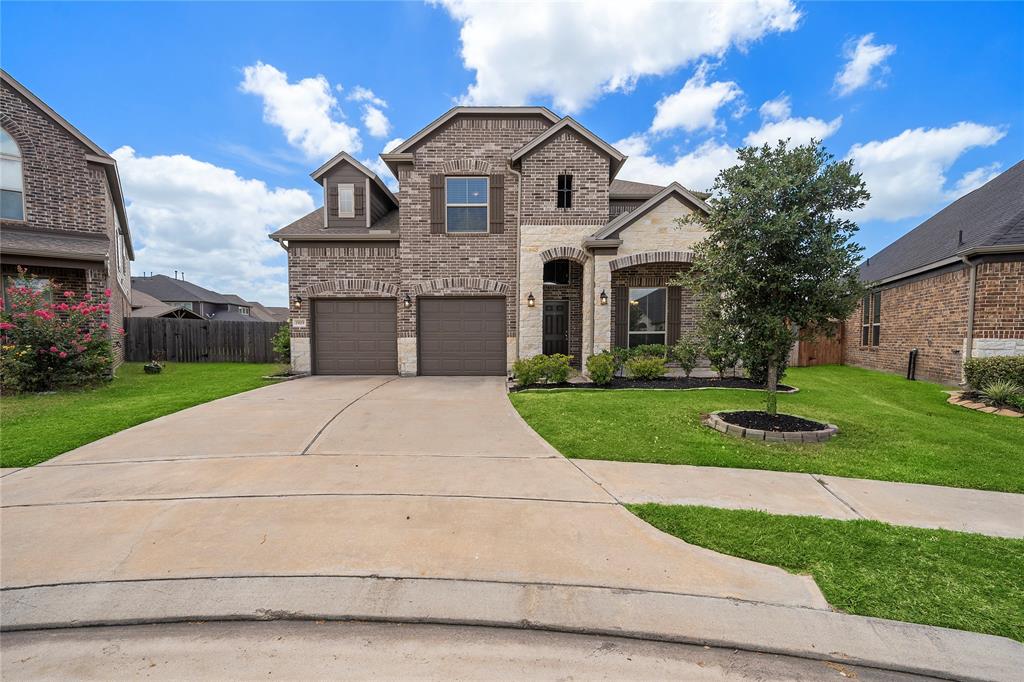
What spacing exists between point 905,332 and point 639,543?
15439mm

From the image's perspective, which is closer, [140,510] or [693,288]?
[140,510]

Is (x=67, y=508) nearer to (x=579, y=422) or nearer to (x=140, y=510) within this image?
(x=140, y=510)

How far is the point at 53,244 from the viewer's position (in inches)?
420

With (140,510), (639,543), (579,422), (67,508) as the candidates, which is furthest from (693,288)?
(67,508)

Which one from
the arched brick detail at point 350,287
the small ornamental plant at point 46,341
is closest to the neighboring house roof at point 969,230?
the arched brick detail at point 350,287

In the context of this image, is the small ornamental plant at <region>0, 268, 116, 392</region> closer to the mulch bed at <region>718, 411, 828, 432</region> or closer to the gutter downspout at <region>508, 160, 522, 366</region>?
the gutter downspout at <region>508, 160, 522, 366</region>

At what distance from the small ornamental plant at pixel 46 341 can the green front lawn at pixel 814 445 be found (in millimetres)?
10195

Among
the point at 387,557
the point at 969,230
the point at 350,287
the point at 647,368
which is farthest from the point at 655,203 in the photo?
the point at 387,557

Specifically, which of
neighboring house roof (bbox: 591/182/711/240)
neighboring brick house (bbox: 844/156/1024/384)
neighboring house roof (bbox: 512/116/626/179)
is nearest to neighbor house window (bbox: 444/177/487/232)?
neighboring house roof (bbox: 512/116/626/179)

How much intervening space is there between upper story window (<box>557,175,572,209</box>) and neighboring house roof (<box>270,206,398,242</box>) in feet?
16.0

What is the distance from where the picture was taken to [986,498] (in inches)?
164

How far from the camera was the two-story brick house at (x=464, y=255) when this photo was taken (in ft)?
39.5

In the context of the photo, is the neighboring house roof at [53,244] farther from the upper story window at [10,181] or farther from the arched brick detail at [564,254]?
the arched brick detail at [564,254]

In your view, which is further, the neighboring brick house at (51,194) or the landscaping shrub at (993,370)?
the neighboring brick house at (51,194)
